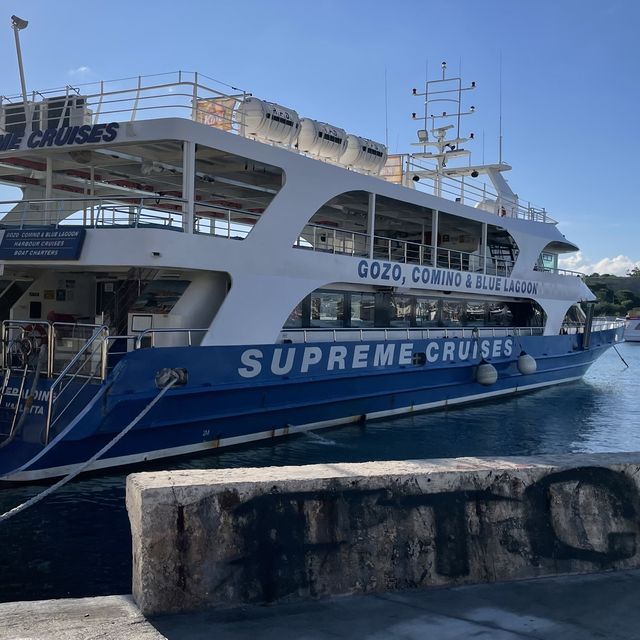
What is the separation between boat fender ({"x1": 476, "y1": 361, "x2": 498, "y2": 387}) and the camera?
14492 millimetres

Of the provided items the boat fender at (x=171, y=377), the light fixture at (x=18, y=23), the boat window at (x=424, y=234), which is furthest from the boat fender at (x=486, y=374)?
the light fixture at (x=18, y=23)

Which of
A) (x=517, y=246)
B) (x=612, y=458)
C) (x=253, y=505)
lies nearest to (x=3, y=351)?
(x=253, y=505)

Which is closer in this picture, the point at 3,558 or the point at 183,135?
the point at 3,558

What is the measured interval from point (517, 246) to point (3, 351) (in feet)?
41.3

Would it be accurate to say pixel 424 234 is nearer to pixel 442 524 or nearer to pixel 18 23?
pixel 18 23

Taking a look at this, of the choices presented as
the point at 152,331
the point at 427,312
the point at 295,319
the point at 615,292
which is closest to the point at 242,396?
the point at 152,331

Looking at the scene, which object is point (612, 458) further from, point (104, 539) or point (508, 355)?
point (508, 355)

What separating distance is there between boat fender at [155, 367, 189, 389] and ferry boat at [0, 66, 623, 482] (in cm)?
2

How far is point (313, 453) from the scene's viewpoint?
9.96 m

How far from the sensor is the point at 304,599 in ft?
10.6

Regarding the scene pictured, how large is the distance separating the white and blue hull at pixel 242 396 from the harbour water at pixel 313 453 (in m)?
0.28

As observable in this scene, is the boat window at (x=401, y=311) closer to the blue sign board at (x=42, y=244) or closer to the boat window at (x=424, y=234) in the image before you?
the boat window at (x=424, y=234)

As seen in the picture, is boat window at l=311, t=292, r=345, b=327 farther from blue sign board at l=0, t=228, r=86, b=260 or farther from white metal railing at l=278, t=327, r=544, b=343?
blue sign board at l=0, t=228, r=86, b=260

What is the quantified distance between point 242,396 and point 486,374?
687 cm
